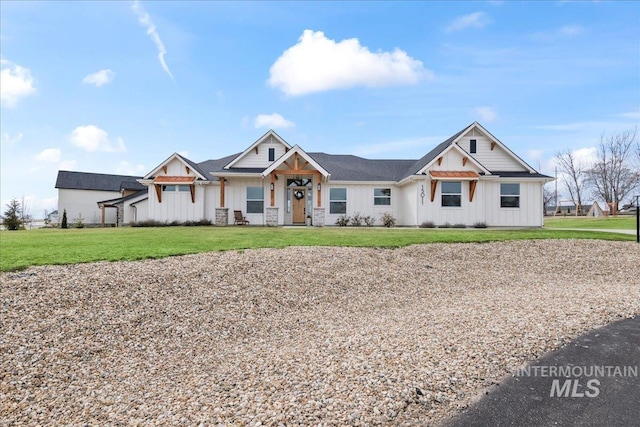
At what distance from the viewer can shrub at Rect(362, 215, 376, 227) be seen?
69.3ft

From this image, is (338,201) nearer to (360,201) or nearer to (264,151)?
(360,201)

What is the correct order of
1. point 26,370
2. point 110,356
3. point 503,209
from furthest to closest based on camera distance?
point 503,209 < point 110,356 < point 26,370

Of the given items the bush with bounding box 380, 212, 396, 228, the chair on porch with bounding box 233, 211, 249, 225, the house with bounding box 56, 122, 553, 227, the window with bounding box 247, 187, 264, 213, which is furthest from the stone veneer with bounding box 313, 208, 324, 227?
the chair on porch with bounding box 233, 211, 249, 225

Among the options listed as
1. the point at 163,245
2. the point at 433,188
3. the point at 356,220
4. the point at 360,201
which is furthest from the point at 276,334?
the point at 360,201

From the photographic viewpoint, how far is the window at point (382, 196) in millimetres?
21609

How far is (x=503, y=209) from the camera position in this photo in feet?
65.7

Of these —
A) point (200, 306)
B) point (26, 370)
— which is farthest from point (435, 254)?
point (26, 370)

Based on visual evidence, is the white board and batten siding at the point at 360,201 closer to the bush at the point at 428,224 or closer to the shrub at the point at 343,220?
the shrub at the point at 343,220

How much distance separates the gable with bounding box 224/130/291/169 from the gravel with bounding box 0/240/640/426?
39.4 feet

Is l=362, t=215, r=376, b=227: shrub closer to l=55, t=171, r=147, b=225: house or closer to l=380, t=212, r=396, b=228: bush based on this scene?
l=380, t=212, r=396, b=228: bush

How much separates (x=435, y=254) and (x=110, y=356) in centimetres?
878

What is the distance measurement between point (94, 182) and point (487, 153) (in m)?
37.3

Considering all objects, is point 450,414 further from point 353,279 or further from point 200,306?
point 353,279

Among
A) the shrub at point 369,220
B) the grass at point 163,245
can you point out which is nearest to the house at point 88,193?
the shrub at point 369,220
